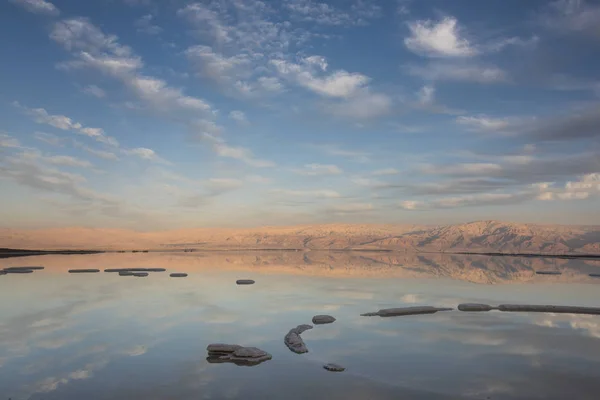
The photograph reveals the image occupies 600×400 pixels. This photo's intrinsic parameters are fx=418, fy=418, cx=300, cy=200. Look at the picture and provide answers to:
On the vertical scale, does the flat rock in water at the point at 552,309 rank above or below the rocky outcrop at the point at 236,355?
below

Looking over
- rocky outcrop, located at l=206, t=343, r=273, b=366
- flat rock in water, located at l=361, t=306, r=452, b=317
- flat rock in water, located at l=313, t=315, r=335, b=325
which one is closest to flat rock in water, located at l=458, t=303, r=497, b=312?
flat rock in water, located at l=361, t=306, r=452, b=317

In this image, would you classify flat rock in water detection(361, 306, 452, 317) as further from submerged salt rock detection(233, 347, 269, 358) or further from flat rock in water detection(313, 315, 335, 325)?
submerged salt rock detection(233, 347, 269, 358)

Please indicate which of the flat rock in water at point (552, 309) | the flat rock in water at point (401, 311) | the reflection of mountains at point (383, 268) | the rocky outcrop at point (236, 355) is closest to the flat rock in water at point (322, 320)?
the flat rock in water at point (401, 311)

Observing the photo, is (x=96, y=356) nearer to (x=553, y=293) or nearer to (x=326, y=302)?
(x=326, y=302)

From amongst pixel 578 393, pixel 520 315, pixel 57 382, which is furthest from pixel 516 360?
pixel 57 382

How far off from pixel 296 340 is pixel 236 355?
361cm

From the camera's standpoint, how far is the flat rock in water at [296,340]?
1840cm

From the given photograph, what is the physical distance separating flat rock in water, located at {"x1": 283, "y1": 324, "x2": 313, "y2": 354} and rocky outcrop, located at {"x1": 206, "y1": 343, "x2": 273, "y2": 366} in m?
1.66

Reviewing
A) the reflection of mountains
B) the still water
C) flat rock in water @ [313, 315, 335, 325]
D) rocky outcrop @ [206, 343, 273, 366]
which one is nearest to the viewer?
the still water

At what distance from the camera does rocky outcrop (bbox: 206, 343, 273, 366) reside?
1672cm

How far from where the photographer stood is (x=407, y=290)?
42.2 meters

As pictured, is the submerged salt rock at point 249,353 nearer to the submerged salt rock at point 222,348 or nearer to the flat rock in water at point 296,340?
the submerged salt rock at point 222,348

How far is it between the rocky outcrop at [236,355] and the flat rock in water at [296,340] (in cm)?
166

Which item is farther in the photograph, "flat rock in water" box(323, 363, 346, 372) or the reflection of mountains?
the reflection of mountains
